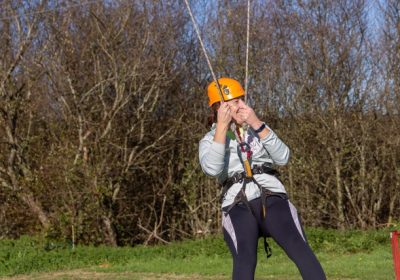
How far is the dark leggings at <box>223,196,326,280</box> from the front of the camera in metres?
4.05

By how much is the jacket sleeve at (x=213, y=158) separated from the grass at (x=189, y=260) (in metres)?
4.52

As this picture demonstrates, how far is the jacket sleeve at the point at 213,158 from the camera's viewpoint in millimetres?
4098

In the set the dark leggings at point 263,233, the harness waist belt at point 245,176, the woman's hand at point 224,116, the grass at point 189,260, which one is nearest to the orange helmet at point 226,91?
the woman's hand at point 224,116

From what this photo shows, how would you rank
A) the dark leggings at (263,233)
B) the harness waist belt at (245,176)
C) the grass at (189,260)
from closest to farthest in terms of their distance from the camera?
the dark leggings at (263,233), the harness waist belt at (245,176), the grass at (189,260)

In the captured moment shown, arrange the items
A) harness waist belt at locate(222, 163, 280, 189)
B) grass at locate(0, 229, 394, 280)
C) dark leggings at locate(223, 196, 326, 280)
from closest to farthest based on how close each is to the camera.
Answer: dark leggings at locate(223, 196, 326, 280) → harness waist belt at locate(222, 163, 280, 189) → grass at locate(0, 229, 394, 280)

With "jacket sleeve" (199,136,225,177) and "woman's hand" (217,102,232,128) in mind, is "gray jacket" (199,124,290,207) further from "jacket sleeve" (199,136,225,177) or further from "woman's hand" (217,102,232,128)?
"woman's hand" (217,102,232,128)

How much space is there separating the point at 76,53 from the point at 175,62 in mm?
1833

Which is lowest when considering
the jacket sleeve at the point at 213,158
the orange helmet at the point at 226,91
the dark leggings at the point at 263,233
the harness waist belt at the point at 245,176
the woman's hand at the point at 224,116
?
the dark leggings at the point at 263,233

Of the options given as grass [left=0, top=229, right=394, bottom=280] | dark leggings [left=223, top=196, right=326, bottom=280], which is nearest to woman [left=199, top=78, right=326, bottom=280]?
dark leggings [left=223, top=196, right=326, bottom=280]

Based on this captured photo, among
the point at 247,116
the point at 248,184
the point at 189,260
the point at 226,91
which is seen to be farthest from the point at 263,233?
the point at 189,260

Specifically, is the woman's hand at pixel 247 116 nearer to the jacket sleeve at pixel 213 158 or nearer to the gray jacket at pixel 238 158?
the gray jacket at pixel 238 158

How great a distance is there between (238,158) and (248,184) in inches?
6.2

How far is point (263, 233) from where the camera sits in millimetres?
4223

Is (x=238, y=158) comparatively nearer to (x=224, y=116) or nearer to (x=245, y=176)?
(x=245, y=176)
